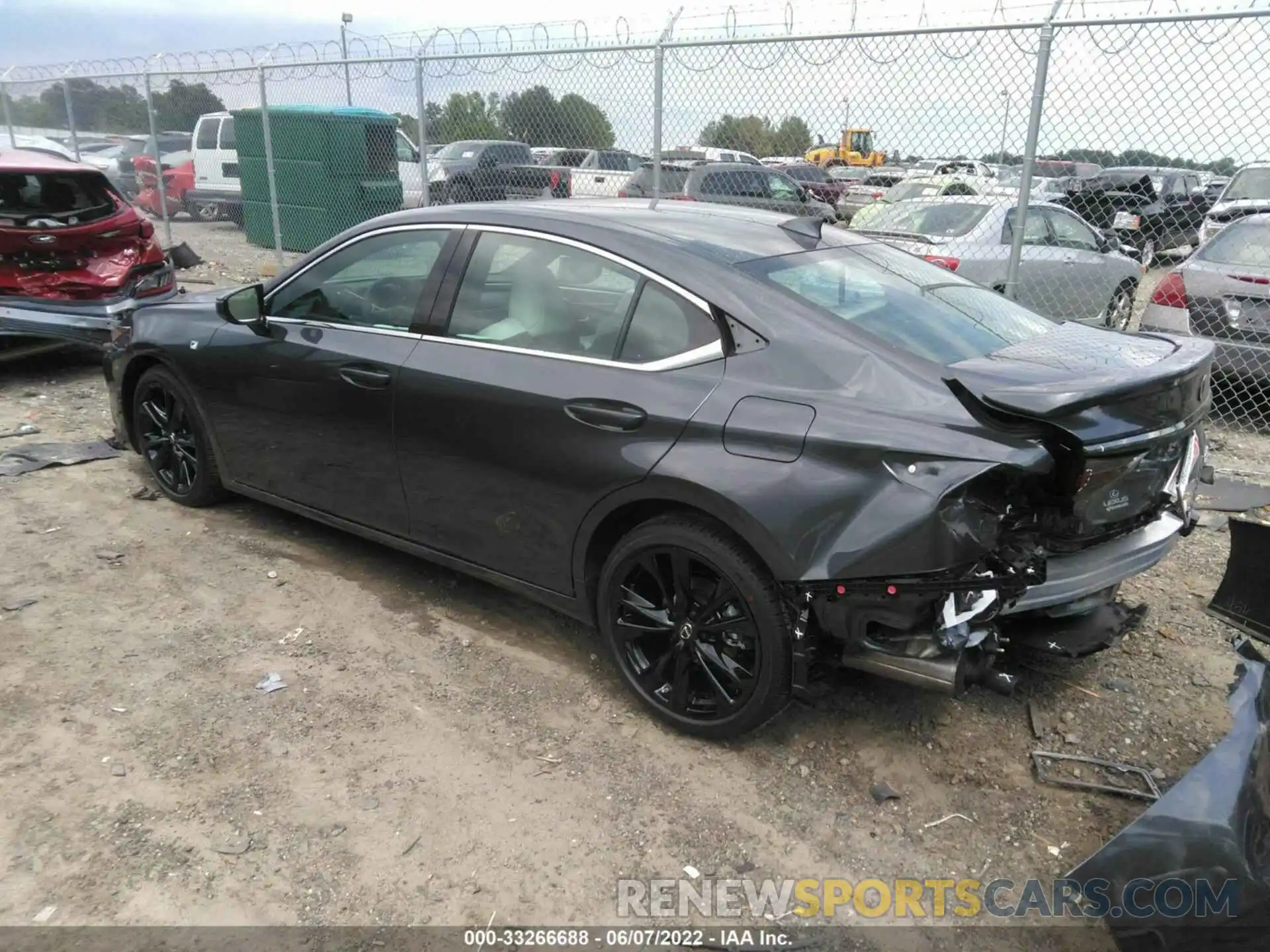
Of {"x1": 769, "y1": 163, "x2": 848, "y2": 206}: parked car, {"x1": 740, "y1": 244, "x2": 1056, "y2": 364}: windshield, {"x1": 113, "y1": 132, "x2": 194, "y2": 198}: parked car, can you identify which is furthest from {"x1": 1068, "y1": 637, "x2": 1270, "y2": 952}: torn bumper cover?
{"x1": 113, "y1": 132, "x2": 194, "y2": 198}: parked car

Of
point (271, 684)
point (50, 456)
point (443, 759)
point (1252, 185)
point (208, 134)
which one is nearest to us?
point (443, 759)

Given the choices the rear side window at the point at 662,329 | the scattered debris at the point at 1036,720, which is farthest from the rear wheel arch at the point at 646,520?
the scattered debris at the point at 1036,720

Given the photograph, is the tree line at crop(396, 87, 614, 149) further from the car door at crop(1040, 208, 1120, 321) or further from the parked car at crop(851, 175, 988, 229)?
the car door at crop(1040, 208, 1120, 321)

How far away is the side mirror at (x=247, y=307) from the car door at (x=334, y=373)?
1.6 inches

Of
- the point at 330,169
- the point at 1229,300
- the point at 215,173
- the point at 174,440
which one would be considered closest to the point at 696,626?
the point at 174,440

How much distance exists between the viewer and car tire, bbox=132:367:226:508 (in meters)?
4.64

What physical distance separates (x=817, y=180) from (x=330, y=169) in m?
6.62

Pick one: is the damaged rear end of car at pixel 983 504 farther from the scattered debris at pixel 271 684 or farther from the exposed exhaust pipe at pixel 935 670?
the scattered debris at pixel 271 684

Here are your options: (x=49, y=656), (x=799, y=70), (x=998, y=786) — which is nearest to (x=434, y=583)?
(x=49, y=656)

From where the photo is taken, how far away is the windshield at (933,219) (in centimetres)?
774

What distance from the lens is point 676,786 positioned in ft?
9.46

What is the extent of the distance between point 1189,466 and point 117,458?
576cm

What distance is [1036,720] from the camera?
10.6 feet

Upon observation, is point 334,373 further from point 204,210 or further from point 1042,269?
point 204,210
